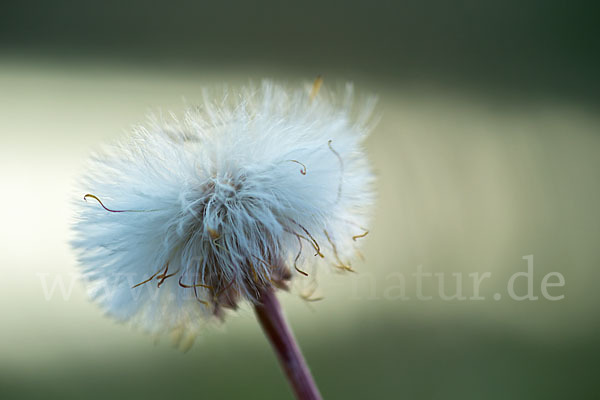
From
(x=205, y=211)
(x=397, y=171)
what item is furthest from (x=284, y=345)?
(x=397, y=171)

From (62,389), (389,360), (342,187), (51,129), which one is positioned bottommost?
(62,389)

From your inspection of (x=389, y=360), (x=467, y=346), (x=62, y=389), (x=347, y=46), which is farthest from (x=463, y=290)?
(x=62, y=389)

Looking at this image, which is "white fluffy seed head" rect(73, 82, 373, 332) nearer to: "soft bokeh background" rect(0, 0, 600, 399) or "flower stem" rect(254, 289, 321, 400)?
"flower stem" rect(254, 289, 321, 400)

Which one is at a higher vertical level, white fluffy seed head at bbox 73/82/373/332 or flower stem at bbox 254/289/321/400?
white fluffy seed head at bbox 73/82/373/332

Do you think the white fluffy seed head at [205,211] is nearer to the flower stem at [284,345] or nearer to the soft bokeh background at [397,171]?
the flower stem at [284,345]

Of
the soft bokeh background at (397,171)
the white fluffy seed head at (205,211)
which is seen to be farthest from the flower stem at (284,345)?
the soft bokeh background at (397,171)

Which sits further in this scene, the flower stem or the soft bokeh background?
the soft bokeh background

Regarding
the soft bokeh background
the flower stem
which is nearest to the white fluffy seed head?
the flower stem

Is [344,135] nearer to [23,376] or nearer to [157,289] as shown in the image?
[157,289]
